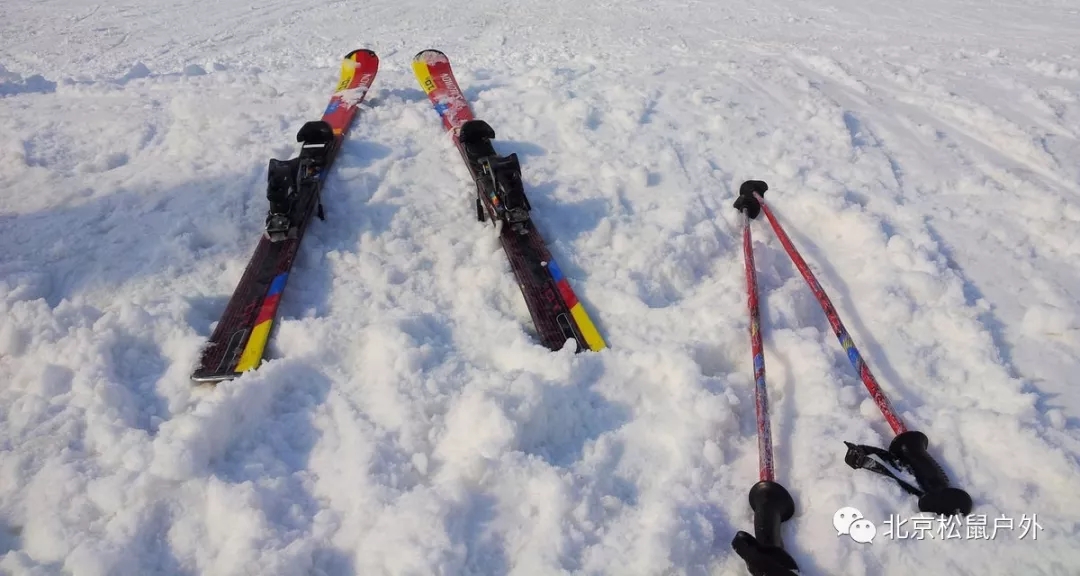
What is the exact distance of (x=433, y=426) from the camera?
8.98ft

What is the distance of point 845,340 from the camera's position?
10.4ft

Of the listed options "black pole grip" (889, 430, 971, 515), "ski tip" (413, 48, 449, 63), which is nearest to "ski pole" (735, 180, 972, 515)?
"black pole grip" (889, 430, 971, 515)

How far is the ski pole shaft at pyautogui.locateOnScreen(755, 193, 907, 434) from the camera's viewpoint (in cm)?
278

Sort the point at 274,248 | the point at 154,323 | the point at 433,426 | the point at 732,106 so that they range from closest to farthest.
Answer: the point at 433,426
the point at 154,323
the point at 274,248
the point at 732,106

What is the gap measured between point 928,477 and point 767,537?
74cm

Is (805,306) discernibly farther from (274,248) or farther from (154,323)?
(154,323)

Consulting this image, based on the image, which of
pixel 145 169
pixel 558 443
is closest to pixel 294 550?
pixel 558 443

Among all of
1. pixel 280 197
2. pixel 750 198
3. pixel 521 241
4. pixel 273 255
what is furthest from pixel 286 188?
pixel 750 198

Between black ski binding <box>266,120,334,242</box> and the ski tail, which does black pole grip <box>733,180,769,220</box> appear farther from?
black ski binding <box>266,120,334,242</box>

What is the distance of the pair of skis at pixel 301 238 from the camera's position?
3165 millimetres

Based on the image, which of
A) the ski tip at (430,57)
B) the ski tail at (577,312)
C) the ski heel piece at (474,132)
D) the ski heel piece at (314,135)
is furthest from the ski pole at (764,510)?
the ski tip at (430,57)

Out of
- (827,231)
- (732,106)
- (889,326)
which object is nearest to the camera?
(889,326)

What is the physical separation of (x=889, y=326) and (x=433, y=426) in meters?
2.49

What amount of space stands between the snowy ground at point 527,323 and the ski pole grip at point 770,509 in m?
0.10
